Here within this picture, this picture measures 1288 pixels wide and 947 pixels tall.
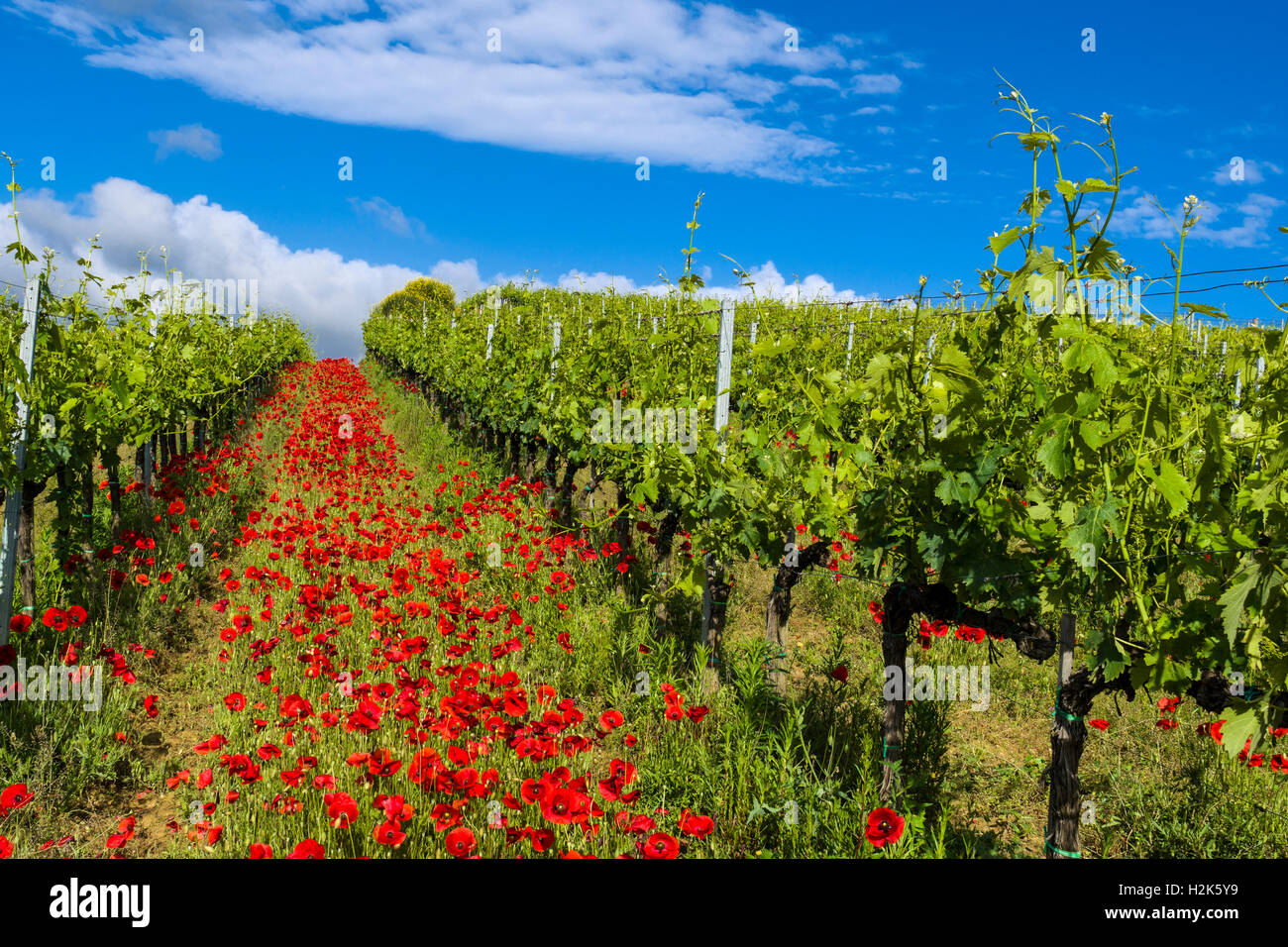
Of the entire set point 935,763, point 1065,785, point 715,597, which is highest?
point 715,597

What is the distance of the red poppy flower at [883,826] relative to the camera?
82.8 inches

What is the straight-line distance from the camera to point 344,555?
17.3ft

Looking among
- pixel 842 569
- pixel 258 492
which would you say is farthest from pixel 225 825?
pixel 258 492

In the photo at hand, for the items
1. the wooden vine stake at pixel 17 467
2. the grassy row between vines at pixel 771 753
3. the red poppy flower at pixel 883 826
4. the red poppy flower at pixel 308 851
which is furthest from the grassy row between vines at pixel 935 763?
the wooden vine stake at pixel 17 467

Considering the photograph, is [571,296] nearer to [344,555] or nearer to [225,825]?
[344,555]

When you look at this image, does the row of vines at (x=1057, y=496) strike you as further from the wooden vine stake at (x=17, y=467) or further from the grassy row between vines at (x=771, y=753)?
the wooden vine stake at (x=17, y=467)

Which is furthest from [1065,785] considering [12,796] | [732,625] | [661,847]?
[12,796]

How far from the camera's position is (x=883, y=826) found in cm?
212

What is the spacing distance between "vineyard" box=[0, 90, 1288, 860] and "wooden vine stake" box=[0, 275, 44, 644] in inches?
0.7

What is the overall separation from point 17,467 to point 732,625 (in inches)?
166

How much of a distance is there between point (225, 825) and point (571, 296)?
28.4 m

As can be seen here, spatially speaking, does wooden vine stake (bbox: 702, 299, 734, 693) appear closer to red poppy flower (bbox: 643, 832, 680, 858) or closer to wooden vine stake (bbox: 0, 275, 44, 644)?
red poppy flower (bbox: 643, 832, 680, 858)

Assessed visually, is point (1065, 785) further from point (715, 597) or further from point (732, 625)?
point (732, 625)

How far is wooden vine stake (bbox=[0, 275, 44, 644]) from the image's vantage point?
376 cm
